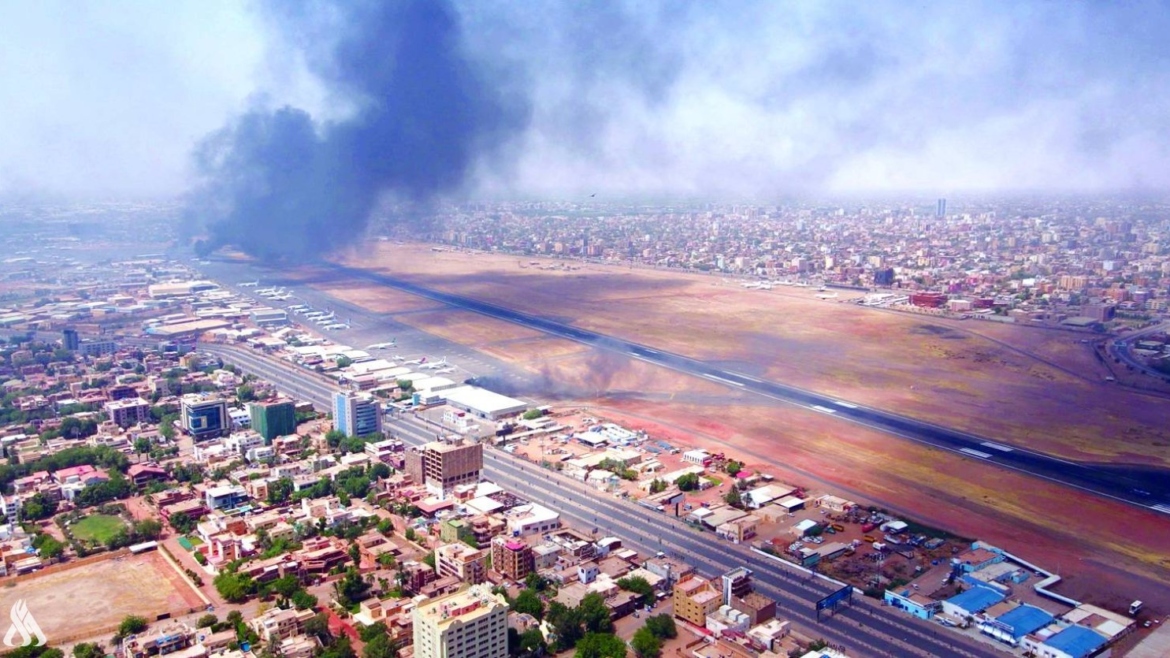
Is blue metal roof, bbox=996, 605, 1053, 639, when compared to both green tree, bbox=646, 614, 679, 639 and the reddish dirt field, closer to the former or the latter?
the reddish dirt field

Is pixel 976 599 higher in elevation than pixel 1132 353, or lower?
lower

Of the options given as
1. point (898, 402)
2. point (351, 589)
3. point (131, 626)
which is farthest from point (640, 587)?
point (898, 402)

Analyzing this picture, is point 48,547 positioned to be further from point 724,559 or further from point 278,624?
point 724,559

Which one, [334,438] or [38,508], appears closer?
[38,508]

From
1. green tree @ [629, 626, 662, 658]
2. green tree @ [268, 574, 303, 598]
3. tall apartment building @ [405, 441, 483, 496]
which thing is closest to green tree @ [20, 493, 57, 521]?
green tree @ [268, 574, 303, 598]

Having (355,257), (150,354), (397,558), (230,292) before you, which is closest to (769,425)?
(397,558)

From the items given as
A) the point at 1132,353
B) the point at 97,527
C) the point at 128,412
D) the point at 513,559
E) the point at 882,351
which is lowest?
the point at 97,527
